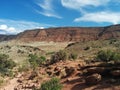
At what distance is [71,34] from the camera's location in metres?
139

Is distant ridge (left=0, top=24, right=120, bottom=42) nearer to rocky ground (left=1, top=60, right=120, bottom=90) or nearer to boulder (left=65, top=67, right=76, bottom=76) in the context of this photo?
rocky ground (left=1, top=60, right=120, bottom=90)

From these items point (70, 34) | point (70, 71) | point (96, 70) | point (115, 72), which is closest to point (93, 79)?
point (96, 70)

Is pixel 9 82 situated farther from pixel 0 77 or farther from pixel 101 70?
pixel 101 70

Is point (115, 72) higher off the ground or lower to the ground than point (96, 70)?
lower

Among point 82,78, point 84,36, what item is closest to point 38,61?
point 82,78

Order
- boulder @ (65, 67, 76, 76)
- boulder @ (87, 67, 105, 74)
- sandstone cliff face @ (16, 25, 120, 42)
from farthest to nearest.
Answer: sandstone cliff face @ (16, 25, 120, 42)
boulder @ (65, 67, 76, 76)
boulder @ (87, 67, 105, 74)

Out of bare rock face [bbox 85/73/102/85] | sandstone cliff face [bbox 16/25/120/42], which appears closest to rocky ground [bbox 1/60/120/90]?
bare rock face [bbox 85/73/102/85]

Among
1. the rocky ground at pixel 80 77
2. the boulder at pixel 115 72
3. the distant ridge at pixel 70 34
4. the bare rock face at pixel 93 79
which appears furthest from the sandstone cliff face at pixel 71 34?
the bare rock face at pixel 93 79

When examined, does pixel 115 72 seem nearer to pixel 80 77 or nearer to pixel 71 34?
pixel 80 77

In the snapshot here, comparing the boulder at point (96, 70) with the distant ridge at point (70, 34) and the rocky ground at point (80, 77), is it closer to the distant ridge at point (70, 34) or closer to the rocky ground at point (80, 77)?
the rocky ground at point (80, 77)

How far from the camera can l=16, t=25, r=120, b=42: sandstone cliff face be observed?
127562 mm

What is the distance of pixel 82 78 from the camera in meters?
24.4

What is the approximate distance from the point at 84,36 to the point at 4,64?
3819 inches

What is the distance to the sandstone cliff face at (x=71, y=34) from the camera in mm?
127562
